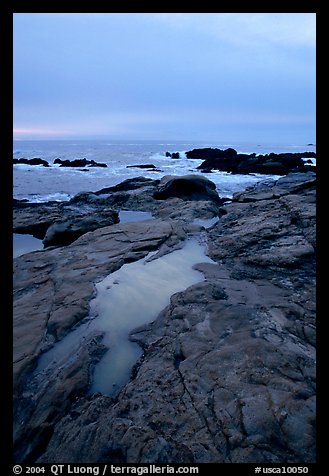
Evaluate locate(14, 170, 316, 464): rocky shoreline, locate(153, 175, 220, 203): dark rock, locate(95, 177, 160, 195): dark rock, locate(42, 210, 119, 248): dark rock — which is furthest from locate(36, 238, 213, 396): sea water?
locate(95, 177, 160, 195): dark rock

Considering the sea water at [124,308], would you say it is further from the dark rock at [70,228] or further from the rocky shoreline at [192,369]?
the dark rock at [70,228]

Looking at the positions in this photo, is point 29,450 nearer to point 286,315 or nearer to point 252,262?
point 286,315

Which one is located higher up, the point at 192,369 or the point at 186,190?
the point at 186,190

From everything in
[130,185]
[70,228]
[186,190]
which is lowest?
[70,228]

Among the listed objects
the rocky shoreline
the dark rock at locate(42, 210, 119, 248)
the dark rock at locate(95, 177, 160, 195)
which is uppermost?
the dark rock at locate(95, 177, 160, 195)

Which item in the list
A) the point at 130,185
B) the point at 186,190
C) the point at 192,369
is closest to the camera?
the point at 192,369

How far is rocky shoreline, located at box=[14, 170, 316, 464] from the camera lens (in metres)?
2.10

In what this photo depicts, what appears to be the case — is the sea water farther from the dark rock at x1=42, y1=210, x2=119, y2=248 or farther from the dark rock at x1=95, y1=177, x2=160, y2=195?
the dark rock at x1=95, y1=177, x2=160, y2=195

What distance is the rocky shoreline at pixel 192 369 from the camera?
6.90 feet

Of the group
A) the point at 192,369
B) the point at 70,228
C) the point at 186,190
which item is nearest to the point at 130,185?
the point at 186,190

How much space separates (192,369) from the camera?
2.73m

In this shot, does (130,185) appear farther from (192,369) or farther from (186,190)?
(192,369)

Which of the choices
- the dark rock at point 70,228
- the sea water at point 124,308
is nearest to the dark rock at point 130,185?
the dark rock at point 70,228

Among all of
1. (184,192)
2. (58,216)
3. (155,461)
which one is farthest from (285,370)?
(184,192)
